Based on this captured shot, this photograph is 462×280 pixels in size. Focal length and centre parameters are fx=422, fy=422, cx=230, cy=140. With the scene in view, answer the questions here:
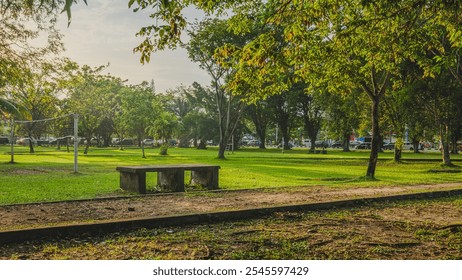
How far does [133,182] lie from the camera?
494 inches

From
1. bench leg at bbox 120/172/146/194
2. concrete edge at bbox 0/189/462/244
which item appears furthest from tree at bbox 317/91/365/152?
concrete edge at bbox 0/189/462/244

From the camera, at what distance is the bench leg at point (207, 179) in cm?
1386

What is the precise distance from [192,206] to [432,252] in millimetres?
5220

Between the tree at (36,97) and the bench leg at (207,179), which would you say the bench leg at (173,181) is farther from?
the tree at (36,97)

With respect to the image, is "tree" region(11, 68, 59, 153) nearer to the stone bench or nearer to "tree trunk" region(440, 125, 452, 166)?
the stone bench

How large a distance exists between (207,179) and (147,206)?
4.58 metres

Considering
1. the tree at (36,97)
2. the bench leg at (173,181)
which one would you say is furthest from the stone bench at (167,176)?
the tree at (36,97)

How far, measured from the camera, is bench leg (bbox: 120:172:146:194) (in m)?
12.2

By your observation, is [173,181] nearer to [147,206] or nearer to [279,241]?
[147,206]

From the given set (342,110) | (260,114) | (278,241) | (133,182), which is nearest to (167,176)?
(133,182)

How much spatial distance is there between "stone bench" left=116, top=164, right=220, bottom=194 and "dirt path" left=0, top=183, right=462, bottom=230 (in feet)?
3.40

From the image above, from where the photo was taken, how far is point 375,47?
13750mm

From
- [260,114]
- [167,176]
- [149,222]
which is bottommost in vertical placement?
[149,222]

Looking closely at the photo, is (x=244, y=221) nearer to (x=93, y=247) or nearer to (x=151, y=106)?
(x=93, y=247)
